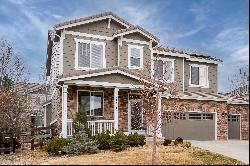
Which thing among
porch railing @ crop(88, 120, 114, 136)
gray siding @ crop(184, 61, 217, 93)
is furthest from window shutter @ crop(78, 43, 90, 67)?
gray siding @ crop(184, 61, 217, 93)

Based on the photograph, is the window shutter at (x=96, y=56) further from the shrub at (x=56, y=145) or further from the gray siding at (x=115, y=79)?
the shrub at (x=56, y=145)

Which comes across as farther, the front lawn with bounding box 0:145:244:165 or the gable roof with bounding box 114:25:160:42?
the gable roof with bounding box 114:25:160:42

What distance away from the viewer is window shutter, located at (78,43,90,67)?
80.8 feet

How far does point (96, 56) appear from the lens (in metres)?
25.2

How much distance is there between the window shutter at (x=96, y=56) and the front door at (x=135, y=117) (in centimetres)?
304

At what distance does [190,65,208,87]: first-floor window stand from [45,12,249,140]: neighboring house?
0.39 feet

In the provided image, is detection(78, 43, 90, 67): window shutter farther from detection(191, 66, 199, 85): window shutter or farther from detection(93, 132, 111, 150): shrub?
detection(191, 66, 199, 85): window shutter

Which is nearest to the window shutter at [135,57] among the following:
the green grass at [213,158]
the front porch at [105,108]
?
the front porch at [105,108]

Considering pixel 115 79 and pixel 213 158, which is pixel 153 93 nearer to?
Answer: pixel 115 79

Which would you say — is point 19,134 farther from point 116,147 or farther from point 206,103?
point 206,103

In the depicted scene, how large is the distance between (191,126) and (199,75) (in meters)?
5.03

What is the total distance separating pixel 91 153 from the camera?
19.1 meters

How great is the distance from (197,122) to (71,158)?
13.1m

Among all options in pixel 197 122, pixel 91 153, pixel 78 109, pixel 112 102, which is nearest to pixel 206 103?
pixel 197 122
